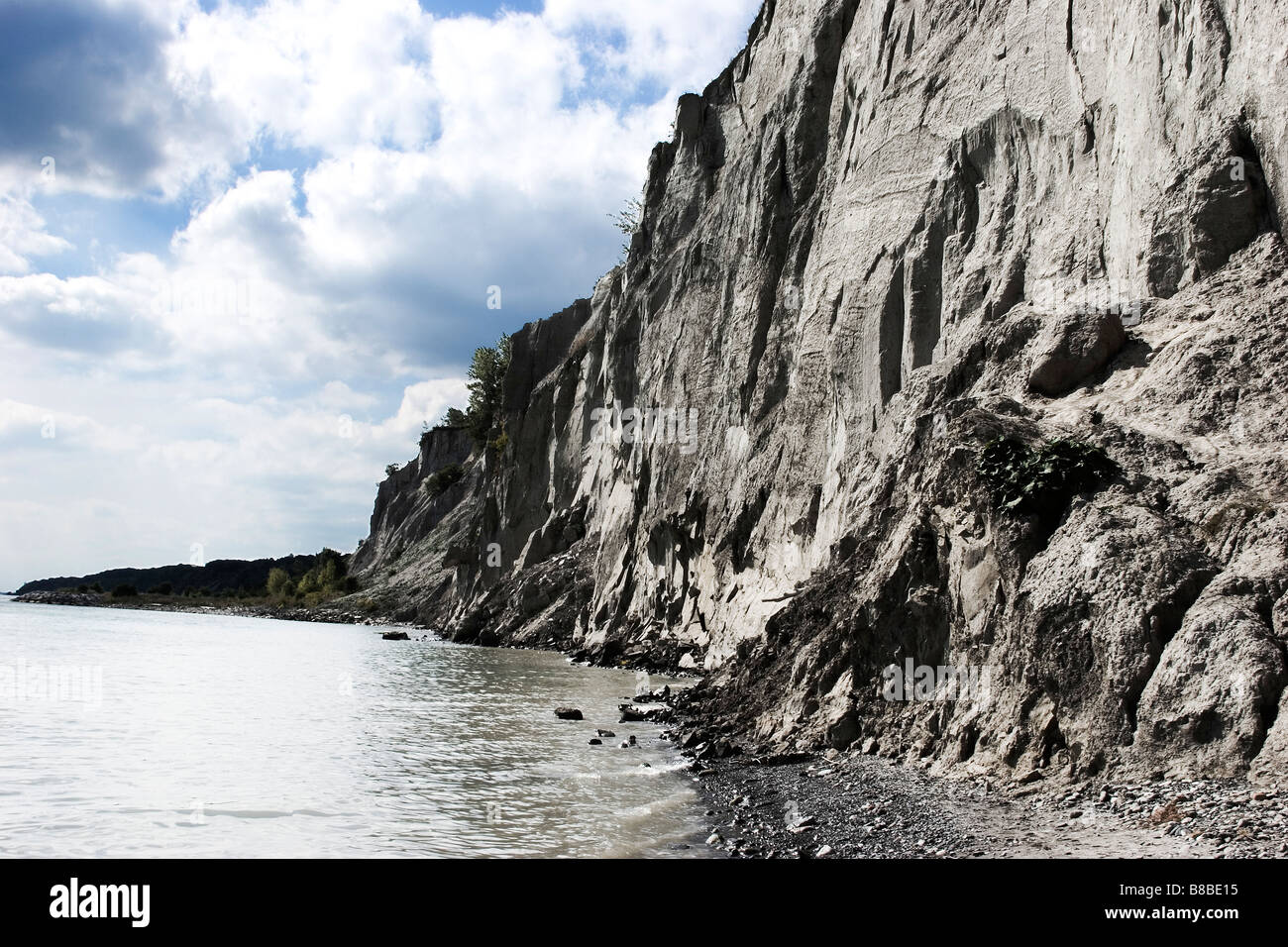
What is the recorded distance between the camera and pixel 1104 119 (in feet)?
55.2

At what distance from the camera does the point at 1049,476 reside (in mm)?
11570

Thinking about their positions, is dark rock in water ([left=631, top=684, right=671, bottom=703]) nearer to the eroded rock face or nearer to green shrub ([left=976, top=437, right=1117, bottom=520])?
the eroded rock face

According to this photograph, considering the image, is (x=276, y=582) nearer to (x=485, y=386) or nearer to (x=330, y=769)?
(x=485, y=386)

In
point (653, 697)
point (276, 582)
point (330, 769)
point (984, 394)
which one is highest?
point (984, 394)

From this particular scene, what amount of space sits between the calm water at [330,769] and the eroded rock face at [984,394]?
3162 millimetres

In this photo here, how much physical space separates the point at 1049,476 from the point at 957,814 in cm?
449

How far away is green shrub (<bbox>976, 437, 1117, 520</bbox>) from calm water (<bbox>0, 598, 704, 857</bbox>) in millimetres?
5525

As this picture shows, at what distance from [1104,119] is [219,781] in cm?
1821

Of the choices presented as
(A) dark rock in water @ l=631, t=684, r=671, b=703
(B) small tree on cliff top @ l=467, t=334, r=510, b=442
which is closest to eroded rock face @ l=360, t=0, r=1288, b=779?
(A) dark rock in water @ l=631, t=684, r=671, b=703

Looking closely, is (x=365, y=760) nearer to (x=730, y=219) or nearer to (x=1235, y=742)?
(x=1235, y=742)

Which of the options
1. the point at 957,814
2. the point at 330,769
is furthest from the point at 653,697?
the point at 957,814

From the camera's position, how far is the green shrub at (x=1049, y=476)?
449 inches

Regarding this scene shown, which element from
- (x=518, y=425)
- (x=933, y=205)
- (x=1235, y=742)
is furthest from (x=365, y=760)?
(x=518, y=425)

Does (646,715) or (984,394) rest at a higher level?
(984,394)
